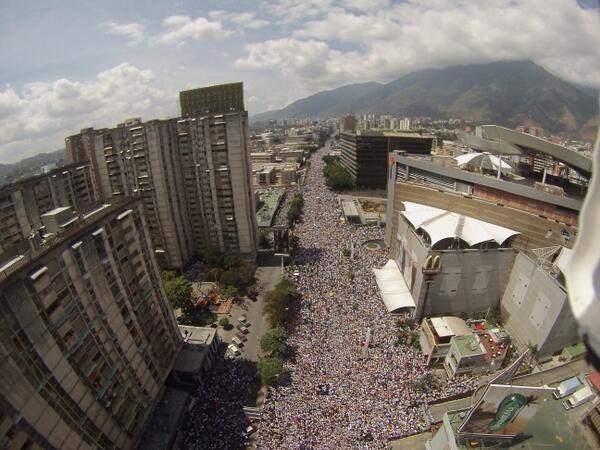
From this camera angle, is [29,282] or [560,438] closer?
[29,282]

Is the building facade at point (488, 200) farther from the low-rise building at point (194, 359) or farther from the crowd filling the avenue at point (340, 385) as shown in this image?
the low-rise building at point (194, 359)

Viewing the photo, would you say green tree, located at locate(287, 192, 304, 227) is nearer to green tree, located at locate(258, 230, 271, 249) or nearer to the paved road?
green tree, located at locate(258, 230, 271, 249)

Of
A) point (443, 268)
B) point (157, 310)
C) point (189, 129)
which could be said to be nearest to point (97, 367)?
point (157, 310)

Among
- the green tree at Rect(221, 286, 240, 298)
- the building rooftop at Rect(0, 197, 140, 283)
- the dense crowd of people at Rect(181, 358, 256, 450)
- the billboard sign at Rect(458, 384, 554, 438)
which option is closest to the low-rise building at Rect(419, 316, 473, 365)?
the billboard sign at Rect(458, 384, 554, 438)

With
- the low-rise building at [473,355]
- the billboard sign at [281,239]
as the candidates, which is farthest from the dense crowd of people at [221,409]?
the billboard sign at [281,239]

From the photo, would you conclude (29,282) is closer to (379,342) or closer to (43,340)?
(43,340)

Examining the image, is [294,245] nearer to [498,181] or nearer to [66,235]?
[498,181]

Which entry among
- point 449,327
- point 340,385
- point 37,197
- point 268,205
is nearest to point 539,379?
point 449,327
